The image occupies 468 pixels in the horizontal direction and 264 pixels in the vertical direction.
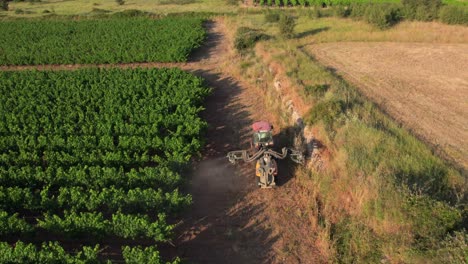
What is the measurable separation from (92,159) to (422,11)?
105 feet

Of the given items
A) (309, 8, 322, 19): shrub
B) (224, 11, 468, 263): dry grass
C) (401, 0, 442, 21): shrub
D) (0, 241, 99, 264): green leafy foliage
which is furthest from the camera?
(309, 8, 322, 19): shrub

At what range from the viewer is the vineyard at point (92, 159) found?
9125 mm

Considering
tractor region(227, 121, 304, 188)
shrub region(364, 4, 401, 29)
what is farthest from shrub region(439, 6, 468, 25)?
tractor region(227, 121, 304, 188)

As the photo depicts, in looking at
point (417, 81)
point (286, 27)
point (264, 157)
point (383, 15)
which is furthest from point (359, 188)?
point (383, 15)

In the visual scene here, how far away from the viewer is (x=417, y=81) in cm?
2094

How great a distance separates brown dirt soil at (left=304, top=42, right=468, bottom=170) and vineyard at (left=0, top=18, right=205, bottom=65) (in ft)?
35.0

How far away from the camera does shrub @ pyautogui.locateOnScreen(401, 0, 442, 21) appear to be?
32344mm

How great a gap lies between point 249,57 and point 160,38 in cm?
837

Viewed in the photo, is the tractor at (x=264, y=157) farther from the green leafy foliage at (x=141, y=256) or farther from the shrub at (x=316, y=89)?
the shrub at (x=316, y=89)

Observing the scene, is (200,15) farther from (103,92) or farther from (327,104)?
(327,104)

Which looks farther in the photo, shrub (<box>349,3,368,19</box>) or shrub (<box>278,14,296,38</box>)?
shrub (<box>349,3,368,19</box>)

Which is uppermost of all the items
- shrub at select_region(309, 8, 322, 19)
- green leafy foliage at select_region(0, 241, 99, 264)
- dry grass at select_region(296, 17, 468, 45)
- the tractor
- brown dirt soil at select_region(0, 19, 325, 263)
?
→ shrub at select_region(309, 8, 322, 19)

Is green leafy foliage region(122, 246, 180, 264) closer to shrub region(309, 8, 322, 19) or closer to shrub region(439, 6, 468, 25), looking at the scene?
shrub region(439, 6, 468, 25)

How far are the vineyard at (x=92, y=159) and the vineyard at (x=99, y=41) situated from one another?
16.3 ft
